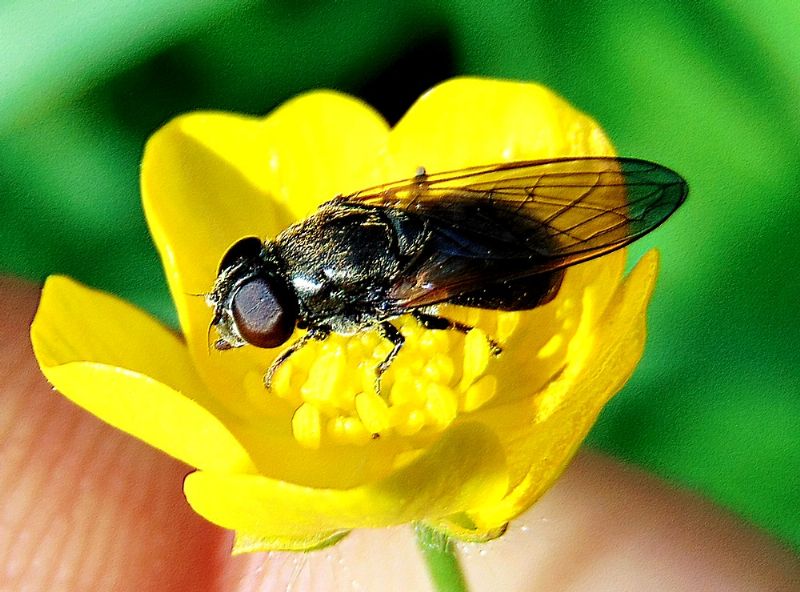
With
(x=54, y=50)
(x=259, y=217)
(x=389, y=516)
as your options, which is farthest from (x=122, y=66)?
(x=389, y=516)

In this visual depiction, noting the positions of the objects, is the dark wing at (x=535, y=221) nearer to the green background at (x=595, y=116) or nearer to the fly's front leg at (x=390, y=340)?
the fly's front leg at (x=390, y=340)

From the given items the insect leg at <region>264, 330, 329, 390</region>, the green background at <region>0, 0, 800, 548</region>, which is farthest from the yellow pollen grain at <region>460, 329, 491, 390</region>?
the green background at <region>0, 0, 800, 548</region>

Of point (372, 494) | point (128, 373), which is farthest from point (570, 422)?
point (128, 373)

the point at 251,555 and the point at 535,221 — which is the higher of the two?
the point at 535,221

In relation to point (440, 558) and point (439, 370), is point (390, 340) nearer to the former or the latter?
point (439, 370)

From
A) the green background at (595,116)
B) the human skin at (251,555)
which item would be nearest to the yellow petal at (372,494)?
the human skin at (251,555)

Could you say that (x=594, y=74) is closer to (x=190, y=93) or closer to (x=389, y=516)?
(x=190, y=93)
